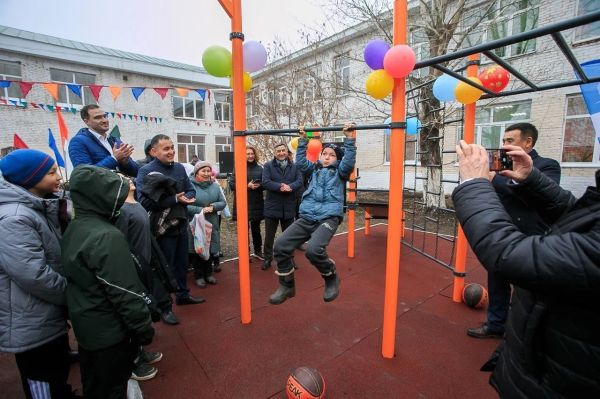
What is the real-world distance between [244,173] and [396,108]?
1415mm

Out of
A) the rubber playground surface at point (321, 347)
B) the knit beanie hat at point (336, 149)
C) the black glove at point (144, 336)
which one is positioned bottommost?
the rubber playground surface at point (321, 347)

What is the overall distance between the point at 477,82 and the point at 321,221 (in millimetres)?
1766

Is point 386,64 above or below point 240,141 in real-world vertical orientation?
above

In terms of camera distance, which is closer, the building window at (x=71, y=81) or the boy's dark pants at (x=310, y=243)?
→ the boy's dark pants at (x=310, y=243)

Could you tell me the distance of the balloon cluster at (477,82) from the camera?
252 centimetres

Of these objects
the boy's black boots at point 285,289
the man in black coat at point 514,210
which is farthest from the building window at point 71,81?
the man in black coat at point 514,210

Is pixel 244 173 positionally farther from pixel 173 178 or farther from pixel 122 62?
pixel 122 62

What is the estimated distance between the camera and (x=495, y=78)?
8.34ft

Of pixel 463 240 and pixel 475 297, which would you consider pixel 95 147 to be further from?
pixel 475 297

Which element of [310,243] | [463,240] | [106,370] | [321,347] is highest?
[310,243]

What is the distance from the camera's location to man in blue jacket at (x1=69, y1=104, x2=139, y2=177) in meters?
2.73

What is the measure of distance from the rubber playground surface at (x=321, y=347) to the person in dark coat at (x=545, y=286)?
128 centimetres

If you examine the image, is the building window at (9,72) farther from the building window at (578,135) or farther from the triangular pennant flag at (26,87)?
the building window at (578,135)

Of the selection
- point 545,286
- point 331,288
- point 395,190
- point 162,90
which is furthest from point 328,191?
point 162,90
